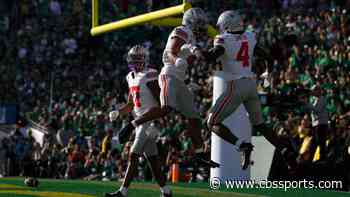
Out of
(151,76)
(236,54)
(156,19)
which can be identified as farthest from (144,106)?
(156,19)

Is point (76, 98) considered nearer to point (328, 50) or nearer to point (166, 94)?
point (328, 50)

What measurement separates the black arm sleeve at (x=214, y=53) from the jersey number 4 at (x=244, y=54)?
171 millimetres

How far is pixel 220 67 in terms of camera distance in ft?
27.0

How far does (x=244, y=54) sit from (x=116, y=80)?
490 inches

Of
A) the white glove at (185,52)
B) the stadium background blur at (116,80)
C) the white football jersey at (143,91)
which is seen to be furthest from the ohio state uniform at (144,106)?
the stadium background blur at (116,80)

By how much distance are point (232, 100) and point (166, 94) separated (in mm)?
609

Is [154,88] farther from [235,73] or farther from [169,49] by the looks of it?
Answer: [235,73]

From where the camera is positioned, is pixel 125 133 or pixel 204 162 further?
pixel 204 162

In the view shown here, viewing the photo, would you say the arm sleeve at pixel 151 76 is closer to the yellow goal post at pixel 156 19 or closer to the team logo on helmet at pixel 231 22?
the team logo on helmet at pixel 231 22

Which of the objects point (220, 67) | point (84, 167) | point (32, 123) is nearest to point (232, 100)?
point (220, 67)

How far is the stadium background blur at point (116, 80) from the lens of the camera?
40.9ft

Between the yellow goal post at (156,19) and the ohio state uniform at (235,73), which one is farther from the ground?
the yellow goal post at (156,19)

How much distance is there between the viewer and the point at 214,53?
26.1ft

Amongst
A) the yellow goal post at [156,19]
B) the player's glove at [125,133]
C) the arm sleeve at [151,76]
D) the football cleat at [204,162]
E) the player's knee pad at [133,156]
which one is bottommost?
the football cleat at [204,162]
